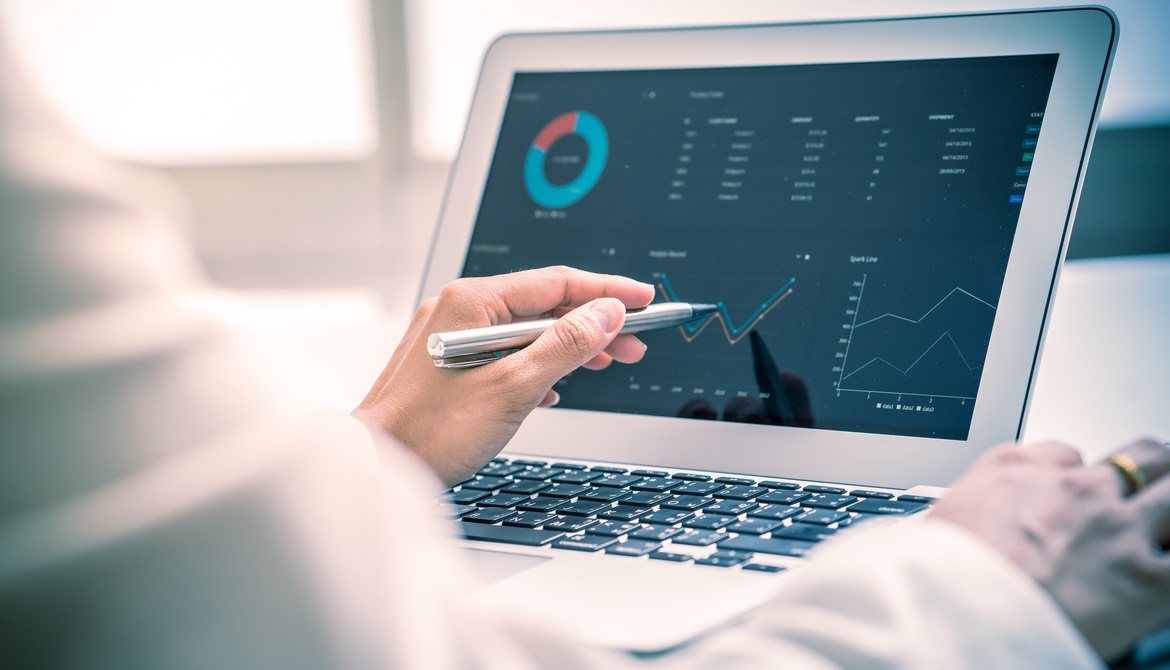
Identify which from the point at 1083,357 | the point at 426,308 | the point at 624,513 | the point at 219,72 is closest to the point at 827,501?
the point at 624,513

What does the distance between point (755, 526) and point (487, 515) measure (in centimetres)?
18

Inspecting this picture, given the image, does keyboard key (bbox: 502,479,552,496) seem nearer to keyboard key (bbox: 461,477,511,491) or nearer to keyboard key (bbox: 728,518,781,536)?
keyboard key (bbox: 461,477,511,491)

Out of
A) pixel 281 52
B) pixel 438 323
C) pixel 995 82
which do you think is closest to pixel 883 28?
pixel 995 82

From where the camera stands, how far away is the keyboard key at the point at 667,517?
2.04 ft

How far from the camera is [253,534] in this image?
299mm

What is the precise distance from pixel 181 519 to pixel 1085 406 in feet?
2.69

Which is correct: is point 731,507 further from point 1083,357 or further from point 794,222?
point 1083,357

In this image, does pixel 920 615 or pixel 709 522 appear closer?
pixel 920 615

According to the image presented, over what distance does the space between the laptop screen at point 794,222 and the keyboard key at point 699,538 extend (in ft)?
0.59

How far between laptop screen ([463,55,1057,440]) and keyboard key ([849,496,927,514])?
0.08 m

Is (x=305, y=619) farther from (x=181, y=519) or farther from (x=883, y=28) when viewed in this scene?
(x=883, y=28)

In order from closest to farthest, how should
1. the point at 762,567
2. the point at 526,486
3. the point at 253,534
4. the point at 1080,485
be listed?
1. the point at 253,534
2. the point at 1080,485
3. the point at 762,567
4. the point at 526,486

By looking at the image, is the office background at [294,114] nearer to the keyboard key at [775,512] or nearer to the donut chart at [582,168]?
the donut chart at [582,168]

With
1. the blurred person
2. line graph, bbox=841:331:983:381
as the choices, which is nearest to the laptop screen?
line graph, bbox=841:331:983:381
